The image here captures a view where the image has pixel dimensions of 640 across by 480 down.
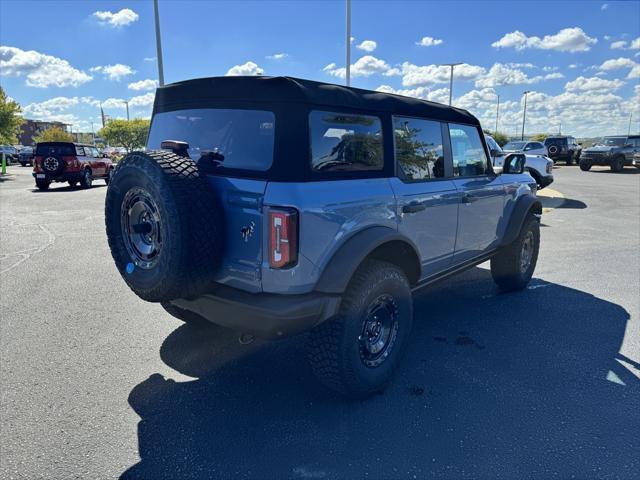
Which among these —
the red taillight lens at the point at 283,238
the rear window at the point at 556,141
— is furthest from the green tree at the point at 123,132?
the red taillight lens at the point at 283,238

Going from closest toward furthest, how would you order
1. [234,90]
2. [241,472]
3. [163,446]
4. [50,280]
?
[241,472]
[163,446]
[234,90]
[50,280]

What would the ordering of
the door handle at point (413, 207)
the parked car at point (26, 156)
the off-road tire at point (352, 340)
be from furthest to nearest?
the parked car at point (26, 156) → the door handle at point (413, 207) → the off-road tire at point (352, 340)

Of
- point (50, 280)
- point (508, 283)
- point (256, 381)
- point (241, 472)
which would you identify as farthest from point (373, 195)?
point (50, 280)

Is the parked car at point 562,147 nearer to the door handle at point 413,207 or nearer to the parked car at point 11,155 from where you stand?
the door handle at point 413,207

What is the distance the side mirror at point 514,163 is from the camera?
4789 mm

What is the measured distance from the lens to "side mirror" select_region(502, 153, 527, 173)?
4789 millimetres

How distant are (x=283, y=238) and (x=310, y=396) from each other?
1265 millimetres

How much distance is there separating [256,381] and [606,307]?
3857mm

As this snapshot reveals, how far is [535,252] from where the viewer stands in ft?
17.6

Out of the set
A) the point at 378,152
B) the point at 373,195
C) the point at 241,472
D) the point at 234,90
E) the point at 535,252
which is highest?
the point at 234,90

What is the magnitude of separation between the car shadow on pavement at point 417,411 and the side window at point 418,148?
4.90 ft

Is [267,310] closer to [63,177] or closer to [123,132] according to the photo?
[63,177]

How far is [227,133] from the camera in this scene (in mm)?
2863

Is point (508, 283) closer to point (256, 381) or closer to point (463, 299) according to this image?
point (463, 299)
